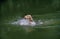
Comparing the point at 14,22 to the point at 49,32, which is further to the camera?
the point at 14,22

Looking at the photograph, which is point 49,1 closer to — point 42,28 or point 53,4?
point 53,4

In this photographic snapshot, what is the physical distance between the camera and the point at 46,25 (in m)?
10.6

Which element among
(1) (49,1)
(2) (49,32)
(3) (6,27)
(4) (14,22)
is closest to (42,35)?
(2) (49,32)

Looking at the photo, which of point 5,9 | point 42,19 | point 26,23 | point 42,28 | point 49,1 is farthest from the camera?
point 49,1

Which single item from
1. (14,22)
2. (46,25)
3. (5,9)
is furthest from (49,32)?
(5,9)

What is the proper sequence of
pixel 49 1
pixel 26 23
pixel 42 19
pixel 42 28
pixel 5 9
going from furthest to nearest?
1. pixel 49 1
2. pixel 5 9
3. pixel 42 19
4. pixel 26 23
5. pixel 42 28

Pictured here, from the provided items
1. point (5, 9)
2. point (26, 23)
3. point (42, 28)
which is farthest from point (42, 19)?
point (5, 9)

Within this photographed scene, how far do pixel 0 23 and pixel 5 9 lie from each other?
4627mm

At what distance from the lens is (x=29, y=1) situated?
59.8 feet

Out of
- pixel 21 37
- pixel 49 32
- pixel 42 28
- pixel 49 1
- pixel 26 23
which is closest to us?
pixel 21 37

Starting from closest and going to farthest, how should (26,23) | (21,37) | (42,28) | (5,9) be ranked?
(21,37) < (42,28) < (26,23) < (5,9)

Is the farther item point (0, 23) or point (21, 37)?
point (0, 23)

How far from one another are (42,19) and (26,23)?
1.04 m

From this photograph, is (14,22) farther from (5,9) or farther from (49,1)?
(49,1)
